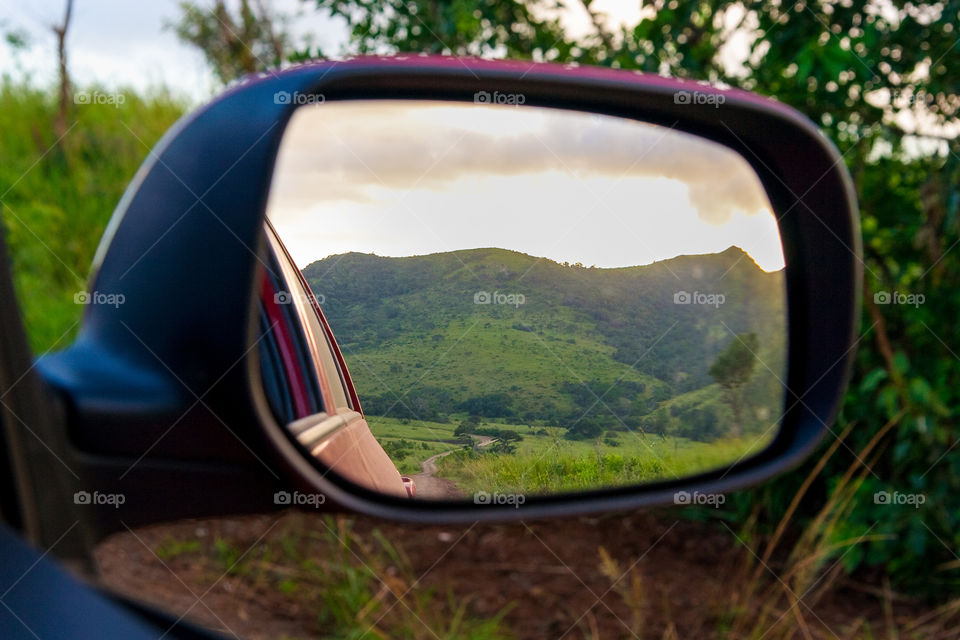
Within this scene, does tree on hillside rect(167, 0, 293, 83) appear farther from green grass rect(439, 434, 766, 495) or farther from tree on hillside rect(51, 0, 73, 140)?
green grass rect(439, 434, 766, 495)

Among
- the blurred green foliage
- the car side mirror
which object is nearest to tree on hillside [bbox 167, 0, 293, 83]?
the blurred green foliage

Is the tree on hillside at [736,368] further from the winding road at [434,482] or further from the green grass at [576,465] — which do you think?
the winding road at [434,482]

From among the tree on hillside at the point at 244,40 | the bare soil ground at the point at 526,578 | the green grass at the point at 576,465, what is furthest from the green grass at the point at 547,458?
the tree on hillside at the point at 244,40

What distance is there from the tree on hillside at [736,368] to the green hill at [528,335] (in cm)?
3

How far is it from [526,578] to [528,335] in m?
2.72

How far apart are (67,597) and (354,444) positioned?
0.43m

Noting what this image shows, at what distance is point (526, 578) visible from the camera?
3656 millimetres

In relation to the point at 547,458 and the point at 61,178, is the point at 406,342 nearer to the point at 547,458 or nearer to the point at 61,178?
the point at 547,458

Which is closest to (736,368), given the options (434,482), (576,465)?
(576,465)

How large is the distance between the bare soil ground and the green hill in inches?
61.6

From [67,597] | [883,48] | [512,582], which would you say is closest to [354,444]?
[67,597]

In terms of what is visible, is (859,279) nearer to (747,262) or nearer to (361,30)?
(747,262)

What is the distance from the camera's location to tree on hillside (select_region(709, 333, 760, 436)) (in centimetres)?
164

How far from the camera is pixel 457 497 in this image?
4.04 ft
